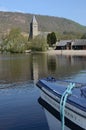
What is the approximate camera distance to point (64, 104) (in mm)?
11555

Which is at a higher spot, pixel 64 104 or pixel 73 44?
pixel 64 104

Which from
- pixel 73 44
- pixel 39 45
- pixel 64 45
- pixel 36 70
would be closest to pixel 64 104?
pixel 36 70

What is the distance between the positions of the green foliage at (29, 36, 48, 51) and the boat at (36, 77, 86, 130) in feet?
435

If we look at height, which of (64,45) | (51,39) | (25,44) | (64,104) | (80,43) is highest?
(64,104)

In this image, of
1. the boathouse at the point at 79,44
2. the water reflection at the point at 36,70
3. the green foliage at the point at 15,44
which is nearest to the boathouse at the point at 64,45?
the boathouse at the point at 79,44

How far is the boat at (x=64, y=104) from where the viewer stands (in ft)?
35.0

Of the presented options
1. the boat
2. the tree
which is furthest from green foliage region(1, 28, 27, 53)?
the boat

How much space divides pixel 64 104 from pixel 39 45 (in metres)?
139

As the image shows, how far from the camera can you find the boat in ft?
35.0

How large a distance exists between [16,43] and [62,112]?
147 m

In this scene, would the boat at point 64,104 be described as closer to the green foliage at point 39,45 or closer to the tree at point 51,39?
the green foliage at point 39,45

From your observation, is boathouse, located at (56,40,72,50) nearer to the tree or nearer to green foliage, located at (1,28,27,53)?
the tree

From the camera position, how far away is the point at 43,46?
484 feet

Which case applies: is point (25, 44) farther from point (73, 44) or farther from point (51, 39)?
point (73, 44)
